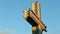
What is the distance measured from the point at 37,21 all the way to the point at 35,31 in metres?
1.31

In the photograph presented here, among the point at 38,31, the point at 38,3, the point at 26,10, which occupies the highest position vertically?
the point at 38,3

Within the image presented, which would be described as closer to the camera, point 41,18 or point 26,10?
point 26,10

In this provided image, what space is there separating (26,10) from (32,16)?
3.65 feet

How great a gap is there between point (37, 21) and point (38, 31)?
1.30 metres

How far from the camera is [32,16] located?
91.8ft

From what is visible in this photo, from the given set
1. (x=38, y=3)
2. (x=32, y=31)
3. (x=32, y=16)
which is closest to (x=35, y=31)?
(x=32, y=31)

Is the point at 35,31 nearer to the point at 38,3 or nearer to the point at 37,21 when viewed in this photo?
the point at 37,21

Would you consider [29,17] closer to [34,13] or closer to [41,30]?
[34,13]

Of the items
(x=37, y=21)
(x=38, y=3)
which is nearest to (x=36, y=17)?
(x=37, y=21)

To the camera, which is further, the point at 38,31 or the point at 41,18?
the point at 41,18

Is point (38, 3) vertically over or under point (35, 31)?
over

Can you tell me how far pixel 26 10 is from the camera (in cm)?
2759

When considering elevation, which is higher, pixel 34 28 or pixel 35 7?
pixel 35 7

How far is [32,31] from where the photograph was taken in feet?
95.0
